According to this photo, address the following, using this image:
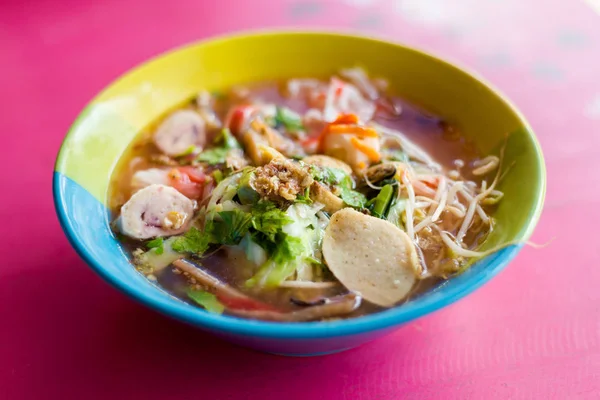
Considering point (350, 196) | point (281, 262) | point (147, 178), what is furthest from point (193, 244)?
point (350, 196)

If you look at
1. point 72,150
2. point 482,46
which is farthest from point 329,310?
point 482,46

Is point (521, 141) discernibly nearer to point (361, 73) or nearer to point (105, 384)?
point (361, 73)

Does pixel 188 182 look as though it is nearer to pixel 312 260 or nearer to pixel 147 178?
pixel 147 178

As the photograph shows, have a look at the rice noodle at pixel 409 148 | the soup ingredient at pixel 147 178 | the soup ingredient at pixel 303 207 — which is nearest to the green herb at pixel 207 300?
the soup ingredient at pixel 303 207

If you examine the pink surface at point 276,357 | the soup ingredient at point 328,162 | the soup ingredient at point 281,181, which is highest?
the soup ingredient at point 281,181

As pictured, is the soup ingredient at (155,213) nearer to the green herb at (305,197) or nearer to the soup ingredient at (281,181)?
the soup ingredient at (281,181)

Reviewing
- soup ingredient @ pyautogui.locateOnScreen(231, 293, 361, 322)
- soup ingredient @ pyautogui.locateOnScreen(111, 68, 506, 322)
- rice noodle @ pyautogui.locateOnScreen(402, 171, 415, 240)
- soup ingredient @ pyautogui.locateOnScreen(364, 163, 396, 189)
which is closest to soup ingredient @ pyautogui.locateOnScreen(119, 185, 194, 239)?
soup ingredient @ pyautogui.locateOnScreen(111, 68, 506, 322)

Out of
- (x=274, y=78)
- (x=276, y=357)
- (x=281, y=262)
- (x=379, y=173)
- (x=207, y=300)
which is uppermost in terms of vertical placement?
(x=274, y=78)
